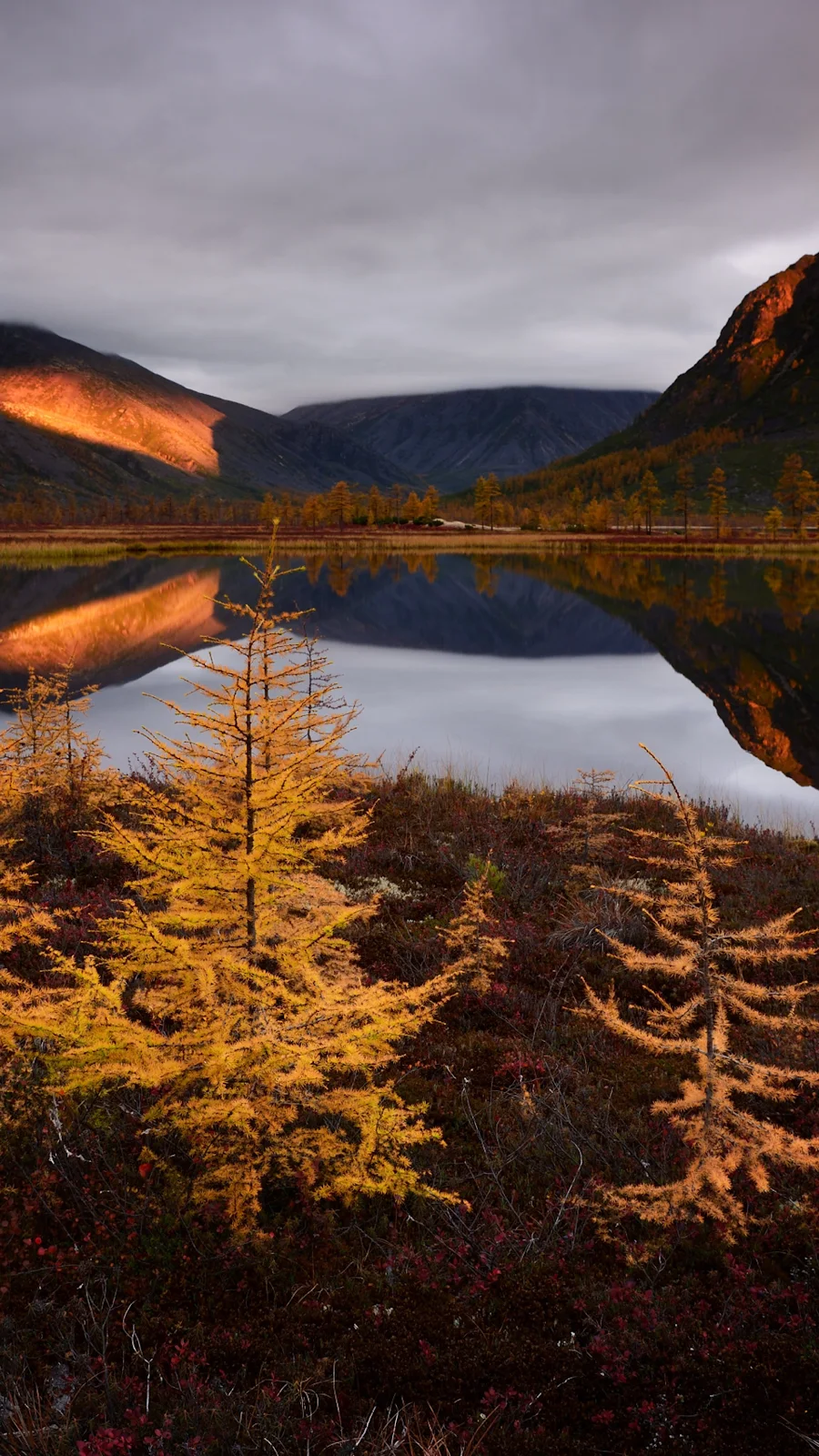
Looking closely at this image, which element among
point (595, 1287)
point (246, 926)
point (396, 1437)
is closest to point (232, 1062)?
point (246, 926)

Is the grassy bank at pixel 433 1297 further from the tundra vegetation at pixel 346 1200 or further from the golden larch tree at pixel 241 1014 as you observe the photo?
the golden larch tree at pixel 241 1014

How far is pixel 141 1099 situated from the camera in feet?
21.3

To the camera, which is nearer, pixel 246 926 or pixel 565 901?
pixel 246 926

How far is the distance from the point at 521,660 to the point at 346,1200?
1496 inches

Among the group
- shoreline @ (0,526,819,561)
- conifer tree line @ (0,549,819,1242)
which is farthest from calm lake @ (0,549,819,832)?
shoreline @ (0,526,819,561)

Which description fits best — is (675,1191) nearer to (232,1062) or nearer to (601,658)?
(232,1062)

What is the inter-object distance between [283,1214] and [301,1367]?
1301 mm

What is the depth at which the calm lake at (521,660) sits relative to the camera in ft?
74.9

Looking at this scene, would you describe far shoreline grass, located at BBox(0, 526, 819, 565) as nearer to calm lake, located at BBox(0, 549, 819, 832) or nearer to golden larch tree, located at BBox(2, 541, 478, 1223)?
calm lake, located at BBox(0, 549, 819, 832)

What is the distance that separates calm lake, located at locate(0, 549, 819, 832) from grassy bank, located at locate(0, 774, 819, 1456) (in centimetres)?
764

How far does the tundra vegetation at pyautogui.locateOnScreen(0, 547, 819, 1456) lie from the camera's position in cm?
423

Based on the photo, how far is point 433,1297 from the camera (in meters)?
4.85

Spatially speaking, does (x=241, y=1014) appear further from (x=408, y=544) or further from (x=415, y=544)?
(x=415, y=544)

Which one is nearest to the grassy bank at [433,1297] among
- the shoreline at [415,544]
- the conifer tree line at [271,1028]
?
the conifer tree line at [271,1028]
